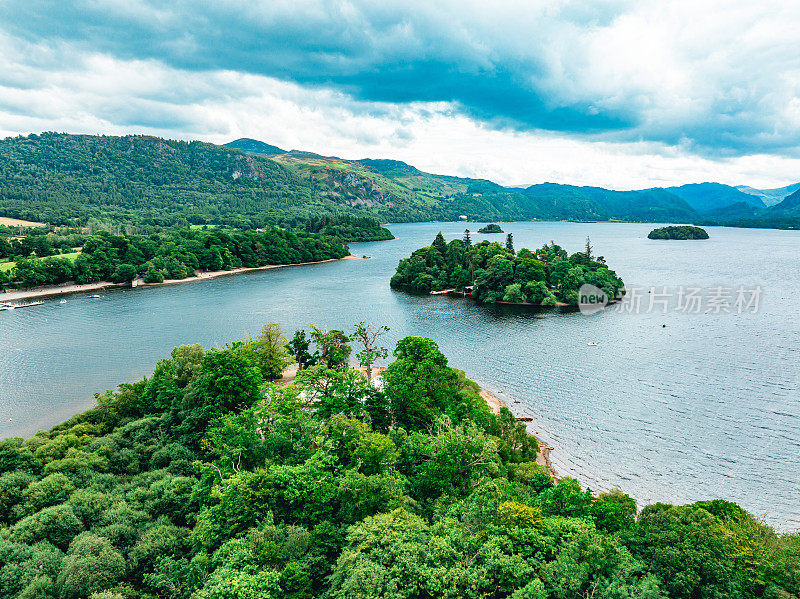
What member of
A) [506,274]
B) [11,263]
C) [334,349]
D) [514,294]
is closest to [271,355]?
[334,349]

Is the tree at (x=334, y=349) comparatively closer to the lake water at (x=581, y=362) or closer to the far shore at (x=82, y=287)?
the lake water at (x=581, y=362)

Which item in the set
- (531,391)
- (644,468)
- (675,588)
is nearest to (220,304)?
(531,391)

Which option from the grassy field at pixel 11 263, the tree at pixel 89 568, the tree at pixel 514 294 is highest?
the grassy field at pixel 11 263

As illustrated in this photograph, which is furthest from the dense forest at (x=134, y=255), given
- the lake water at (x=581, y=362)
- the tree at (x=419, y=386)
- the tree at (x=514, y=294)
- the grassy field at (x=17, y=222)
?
the tree at (x=419, y=386)

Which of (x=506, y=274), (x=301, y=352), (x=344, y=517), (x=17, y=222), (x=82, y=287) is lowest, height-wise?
(x=344, y=517)

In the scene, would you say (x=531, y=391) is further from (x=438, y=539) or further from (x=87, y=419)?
(x=87, y=419)

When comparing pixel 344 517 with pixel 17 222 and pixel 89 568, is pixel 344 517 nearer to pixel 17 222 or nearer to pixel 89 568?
pixel 89 568
